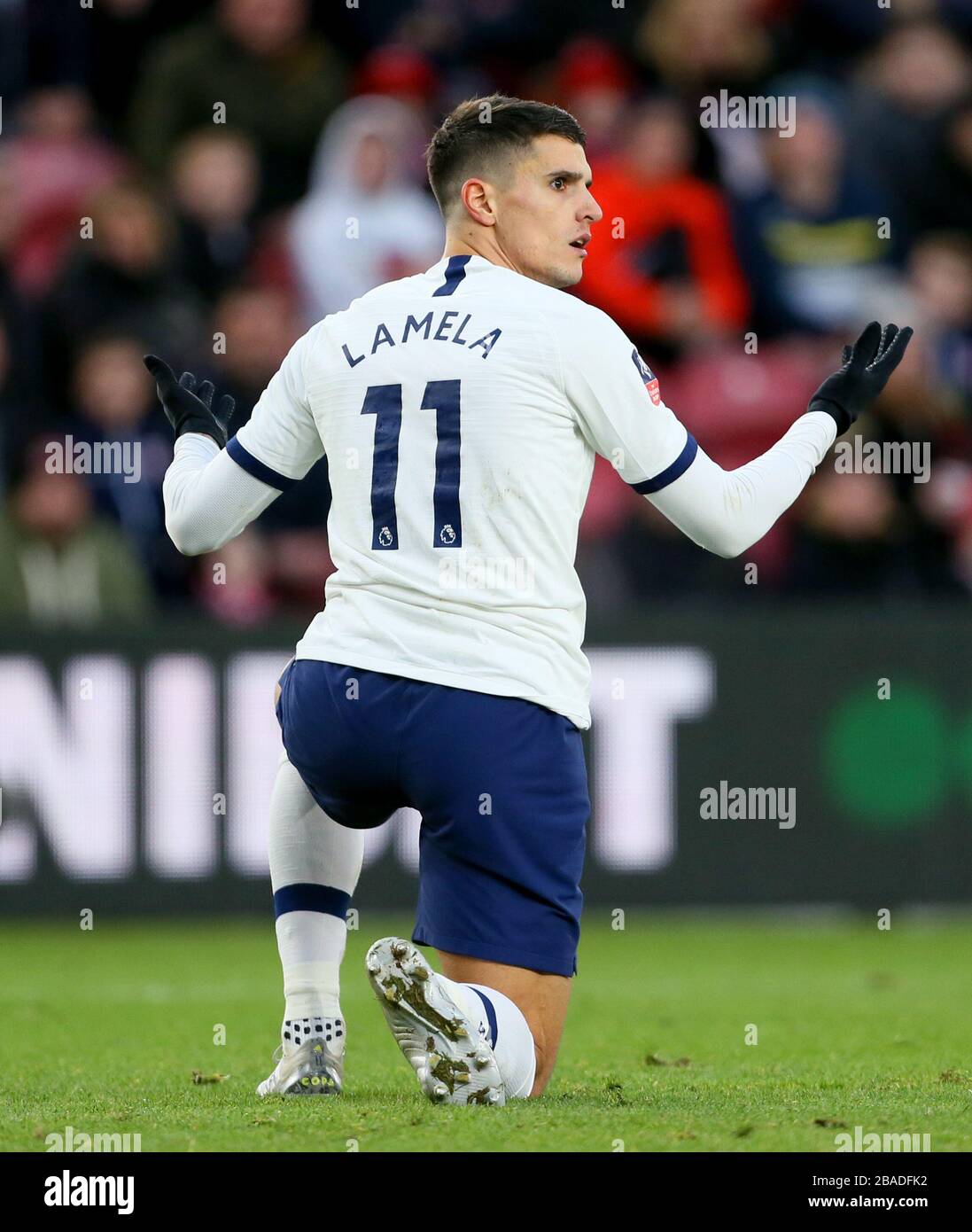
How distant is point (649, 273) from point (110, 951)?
4.12 meters

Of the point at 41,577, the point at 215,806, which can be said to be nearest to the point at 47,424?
the point at 41,577

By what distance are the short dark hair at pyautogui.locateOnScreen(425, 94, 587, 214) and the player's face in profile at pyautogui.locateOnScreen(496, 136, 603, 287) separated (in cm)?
3

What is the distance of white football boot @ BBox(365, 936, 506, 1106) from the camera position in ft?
12.8

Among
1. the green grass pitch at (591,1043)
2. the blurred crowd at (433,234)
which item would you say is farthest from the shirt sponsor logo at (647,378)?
the blurred crowd at (433,234)

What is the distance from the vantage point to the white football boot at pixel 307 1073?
4422 mm

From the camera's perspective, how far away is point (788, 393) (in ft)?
33.3

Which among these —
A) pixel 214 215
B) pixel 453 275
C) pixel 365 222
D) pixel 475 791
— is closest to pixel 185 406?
pixel 453 275

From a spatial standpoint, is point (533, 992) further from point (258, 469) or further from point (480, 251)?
point (480, 251)

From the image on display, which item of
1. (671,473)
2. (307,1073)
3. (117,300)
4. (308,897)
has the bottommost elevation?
(307,1073)

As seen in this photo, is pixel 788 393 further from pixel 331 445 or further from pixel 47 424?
pixel 331 445

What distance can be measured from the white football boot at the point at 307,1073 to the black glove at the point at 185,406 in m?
1.34

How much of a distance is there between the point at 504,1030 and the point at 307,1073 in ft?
1.79

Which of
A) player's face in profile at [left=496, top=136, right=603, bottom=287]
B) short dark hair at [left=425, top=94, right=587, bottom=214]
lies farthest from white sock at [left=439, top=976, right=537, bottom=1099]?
short dark hair at [left=425, top=94, right=587, bottom=214]

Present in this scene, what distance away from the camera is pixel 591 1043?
5707 millimetres
